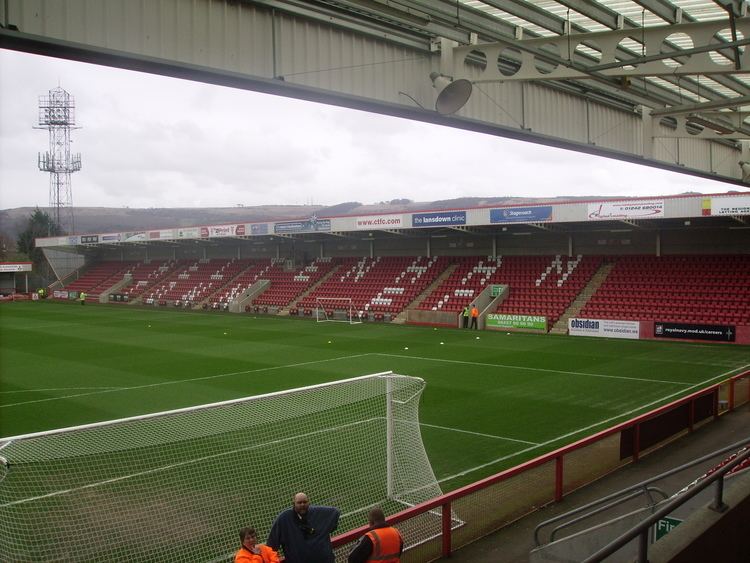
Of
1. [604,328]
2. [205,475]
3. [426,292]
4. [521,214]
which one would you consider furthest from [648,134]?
[426,292]

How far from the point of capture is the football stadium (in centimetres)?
787

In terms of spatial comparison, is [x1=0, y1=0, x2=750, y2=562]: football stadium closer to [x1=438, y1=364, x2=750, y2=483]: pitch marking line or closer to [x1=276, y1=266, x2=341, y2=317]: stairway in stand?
[x1=438, y1=364, x2=750, y2=483]: pitch marking line

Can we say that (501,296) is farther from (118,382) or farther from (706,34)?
(706,34)

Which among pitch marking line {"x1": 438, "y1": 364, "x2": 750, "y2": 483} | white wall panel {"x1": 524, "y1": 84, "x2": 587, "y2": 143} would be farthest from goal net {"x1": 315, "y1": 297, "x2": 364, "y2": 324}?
white wall panel {"x1": 524, "y1": 84, "x2": 587, "y2": 143}

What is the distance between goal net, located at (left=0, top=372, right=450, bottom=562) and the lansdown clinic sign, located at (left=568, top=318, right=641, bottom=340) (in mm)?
19932

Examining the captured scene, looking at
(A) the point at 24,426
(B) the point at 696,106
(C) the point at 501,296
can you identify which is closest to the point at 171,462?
(A) the point at 24,426

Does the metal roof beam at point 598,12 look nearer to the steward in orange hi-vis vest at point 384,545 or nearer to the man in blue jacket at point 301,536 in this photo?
the steward in orange hi-vis vest at point 384,545

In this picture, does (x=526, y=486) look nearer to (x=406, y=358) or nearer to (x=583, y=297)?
(x=406, y=358)

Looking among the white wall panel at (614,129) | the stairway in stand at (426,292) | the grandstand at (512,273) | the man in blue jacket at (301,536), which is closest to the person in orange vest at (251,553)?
the man in blue jacket at (301,536)

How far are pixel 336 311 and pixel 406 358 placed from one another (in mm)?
17267

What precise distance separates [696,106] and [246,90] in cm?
871

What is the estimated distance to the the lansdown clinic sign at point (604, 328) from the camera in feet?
97.0

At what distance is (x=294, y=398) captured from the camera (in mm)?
11047

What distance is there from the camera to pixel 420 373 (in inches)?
828
